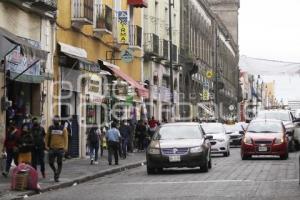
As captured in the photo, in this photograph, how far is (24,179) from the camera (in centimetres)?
1834

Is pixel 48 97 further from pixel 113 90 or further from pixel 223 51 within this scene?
pixel 223 51

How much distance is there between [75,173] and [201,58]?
1834 inches

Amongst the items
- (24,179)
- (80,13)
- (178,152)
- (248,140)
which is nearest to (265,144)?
(248,140)

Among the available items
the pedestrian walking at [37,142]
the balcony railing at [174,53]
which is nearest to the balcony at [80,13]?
the pedestrian walking at [37,142]

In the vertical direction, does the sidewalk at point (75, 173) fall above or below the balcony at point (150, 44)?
below

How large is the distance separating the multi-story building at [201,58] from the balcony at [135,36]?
1540 centimetres

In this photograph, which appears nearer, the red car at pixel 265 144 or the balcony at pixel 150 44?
the red car at pixel 265 144

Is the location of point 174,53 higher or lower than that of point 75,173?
higher

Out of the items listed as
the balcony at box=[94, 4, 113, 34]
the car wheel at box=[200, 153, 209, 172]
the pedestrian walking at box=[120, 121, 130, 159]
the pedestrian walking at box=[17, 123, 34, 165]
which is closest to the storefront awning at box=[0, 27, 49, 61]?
the pedestrian walking at box=[17, 123, 34, 165]

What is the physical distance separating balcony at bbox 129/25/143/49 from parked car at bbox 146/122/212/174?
56.7 feet

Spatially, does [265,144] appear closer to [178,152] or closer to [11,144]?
[178,152]

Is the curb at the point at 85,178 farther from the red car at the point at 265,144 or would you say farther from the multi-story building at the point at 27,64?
the red car at the point at 265,144

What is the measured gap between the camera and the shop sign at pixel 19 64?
78.7 ft

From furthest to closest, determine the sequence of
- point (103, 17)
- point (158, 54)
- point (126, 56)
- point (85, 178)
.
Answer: point (158, 54), point (126, 56), point (103, 17), point (85, 178)
